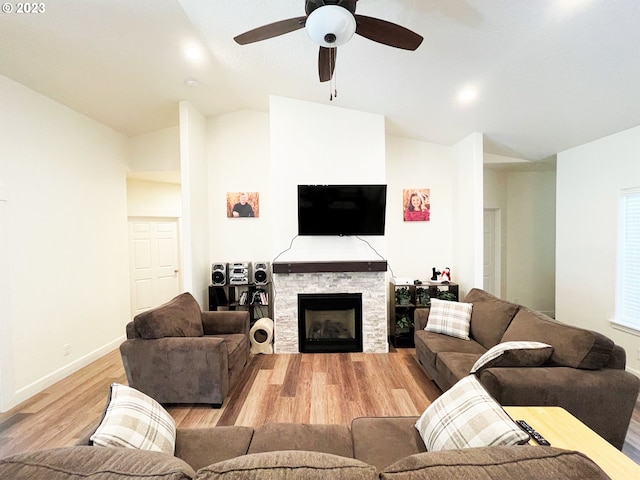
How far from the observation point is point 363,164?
386cm

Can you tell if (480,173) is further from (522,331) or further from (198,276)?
(198,276)

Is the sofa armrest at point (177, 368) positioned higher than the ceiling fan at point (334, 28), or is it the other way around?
the ceiling fan at point (334, 28)

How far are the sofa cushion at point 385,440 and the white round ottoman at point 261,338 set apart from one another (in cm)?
235

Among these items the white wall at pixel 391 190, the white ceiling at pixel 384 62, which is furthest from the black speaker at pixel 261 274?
the white ceiling at pixel 384 62

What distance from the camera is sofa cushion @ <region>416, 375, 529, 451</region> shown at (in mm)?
1093

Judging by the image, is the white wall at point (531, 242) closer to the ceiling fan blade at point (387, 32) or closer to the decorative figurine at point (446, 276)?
the decorative figurine at point (446, 276)

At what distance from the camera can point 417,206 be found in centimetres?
448

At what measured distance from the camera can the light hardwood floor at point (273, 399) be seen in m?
2.34

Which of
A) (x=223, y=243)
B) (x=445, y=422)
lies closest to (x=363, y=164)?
(x=223, y=243)

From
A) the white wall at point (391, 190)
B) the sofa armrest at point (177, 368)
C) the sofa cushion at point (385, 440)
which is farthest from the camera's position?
the white wall at point (391, 190)

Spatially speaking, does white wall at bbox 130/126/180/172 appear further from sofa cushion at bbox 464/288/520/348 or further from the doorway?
the doorway

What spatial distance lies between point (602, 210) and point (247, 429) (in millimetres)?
4296

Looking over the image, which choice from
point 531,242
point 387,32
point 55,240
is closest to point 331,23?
point 387,32

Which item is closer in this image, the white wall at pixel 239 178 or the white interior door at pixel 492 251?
the white wall at pixel 239 178
